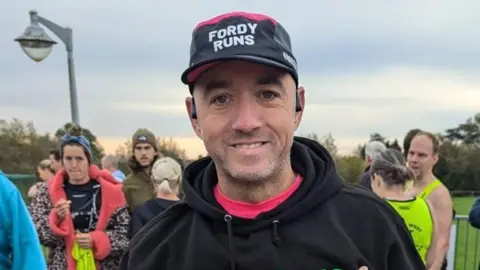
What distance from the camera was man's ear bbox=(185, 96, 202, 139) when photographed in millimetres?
1942

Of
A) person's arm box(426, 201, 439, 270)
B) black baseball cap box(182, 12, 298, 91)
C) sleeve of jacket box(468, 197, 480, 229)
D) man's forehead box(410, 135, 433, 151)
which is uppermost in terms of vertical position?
black baseball cap box(182, 12, 298, 91)

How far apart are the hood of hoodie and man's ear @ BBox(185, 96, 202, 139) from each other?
0.19m

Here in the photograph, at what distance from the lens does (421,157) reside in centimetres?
557

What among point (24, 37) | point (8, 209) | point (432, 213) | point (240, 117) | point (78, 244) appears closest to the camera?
point (240, 117)

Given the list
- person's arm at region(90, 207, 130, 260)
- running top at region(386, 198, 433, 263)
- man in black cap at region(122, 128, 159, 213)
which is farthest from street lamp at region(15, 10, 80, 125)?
running top at region(386, 198, 433, 263)

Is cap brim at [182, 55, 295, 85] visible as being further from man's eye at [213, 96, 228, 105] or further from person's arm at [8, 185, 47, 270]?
person's arm at [8, 185, 47, 270]

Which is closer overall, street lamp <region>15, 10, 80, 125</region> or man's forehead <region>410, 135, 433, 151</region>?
man's forehead <region>410, 135, 433, 151</region>

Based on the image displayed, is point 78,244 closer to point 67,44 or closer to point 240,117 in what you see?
point 240,117

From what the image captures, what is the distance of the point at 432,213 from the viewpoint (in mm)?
4891

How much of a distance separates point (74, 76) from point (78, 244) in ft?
16.3

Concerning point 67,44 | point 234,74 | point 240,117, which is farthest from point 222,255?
point 67,44

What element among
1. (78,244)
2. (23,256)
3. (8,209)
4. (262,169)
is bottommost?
(78,244)

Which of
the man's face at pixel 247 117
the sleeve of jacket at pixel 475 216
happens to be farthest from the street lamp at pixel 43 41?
the man's face at pixel 247 117

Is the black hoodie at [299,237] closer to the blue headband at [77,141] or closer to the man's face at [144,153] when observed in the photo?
the blue headband at [77,141]
